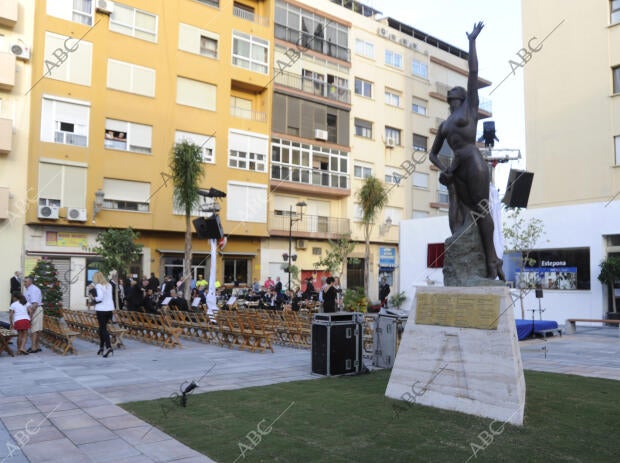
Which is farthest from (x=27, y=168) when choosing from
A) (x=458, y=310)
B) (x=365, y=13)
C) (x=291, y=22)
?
(x=365, y=13)

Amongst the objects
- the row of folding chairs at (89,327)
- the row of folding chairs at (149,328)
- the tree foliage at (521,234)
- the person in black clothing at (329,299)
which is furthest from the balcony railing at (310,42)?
the person in black clothing at (329,299)

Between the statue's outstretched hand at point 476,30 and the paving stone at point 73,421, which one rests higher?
the statue's outstretched hand at point 476,30

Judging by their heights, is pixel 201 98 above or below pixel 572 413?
above

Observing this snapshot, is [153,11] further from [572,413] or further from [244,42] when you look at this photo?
[572,413]

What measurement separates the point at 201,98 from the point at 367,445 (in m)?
28.2

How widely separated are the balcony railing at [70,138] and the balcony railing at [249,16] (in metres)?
12.4

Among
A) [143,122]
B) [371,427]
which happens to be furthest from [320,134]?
[371,427]

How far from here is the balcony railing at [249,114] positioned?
3372 cm

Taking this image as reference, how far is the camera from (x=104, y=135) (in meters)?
27.8

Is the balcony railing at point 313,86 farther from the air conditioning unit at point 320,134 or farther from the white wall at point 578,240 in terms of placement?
the white wall at point 578,240

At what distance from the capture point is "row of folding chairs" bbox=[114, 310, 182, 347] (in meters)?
13.8

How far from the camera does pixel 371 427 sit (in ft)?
20.2

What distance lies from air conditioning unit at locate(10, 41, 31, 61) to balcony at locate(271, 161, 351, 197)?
45.9ft

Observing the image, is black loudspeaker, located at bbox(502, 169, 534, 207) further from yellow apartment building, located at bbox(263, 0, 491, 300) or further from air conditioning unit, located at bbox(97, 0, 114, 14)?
air conditioning unit, located at bbox(97, 0, 114, 14)
